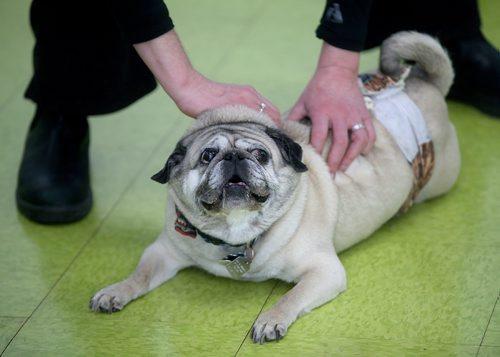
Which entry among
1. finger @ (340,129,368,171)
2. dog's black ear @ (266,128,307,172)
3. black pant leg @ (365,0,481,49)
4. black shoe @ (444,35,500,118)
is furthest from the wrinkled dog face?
black shoe @ (444,35,500,118)

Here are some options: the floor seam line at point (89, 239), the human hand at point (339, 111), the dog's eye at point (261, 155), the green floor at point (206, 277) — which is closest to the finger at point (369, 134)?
the human hand at point (339, 111)

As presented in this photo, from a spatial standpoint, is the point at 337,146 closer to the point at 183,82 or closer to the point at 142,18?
the point at 183,82

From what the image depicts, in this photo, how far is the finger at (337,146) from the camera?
6.08ft

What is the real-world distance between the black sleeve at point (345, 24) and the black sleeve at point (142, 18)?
0.39m

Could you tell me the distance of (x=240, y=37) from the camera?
3.18 metres

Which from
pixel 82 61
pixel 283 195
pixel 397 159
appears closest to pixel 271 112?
pixel 283 195

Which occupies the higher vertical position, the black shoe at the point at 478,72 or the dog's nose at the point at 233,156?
the dog's nose at the point at 233,156

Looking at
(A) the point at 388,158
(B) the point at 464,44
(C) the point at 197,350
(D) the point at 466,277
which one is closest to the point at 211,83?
(A) the point at 388,158

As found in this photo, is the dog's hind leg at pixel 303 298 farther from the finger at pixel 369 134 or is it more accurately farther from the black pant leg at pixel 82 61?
the black pant leg at pixel 82 61

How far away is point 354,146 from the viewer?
1.87m

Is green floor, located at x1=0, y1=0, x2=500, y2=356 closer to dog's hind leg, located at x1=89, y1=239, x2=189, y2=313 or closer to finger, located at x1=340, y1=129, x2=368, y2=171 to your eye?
dog's hind leg, located at x1=89, y1=239, x2=189, y2=313

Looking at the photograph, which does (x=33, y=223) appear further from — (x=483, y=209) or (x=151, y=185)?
(x=483, y=209)

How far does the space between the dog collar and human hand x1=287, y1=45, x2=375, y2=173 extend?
0.30 metres

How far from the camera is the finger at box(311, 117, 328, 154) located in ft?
6.11
